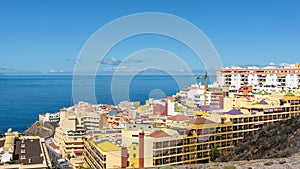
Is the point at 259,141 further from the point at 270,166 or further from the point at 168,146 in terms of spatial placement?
the point at 270,166

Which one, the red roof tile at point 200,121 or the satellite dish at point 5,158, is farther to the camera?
the red roof tile at point 200,121

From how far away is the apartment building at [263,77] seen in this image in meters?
23.5

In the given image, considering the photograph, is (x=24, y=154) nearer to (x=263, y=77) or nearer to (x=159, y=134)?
(x=159, y=134)

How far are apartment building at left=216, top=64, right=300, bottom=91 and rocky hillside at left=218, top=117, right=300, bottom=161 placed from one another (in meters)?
12.0

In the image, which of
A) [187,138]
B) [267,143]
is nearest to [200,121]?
[187,138]

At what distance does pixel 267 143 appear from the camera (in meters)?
9.83

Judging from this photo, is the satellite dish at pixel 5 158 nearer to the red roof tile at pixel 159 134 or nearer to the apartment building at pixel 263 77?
the red roof tile at pixel 159 134

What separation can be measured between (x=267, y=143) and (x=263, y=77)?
636 inches

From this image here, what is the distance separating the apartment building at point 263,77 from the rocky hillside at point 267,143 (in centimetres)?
1201

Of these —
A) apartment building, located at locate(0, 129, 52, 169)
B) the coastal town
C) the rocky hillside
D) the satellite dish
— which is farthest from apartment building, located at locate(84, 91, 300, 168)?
the satellite dish

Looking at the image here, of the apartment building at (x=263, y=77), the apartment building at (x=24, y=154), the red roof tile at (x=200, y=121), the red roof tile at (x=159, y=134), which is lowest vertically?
the apartment building at (x=24, y=154)

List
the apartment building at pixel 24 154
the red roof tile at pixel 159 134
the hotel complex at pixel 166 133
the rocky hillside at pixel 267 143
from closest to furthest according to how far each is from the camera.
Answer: the rocky hillside at pixel 267 143 < the apartment building at pixel 24 154 < the hotel complex at pixel 166 133 < the red roof tile at pixel 159 134

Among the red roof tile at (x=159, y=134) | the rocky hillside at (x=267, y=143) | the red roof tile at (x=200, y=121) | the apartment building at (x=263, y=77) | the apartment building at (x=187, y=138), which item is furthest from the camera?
the apartment building at (x=263, y=77)

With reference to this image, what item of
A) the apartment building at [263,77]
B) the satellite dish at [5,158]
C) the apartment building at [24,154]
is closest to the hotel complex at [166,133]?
the apartment building at [24,154]
